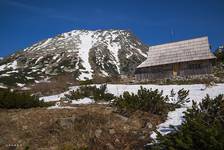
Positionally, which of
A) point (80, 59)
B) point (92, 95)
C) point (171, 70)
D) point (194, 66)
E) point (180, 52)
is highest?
point (80, 59)

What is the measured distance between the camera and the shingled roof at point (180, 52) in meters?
35.7

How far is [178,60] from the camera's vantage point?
36.1m

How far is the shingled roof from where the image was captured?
3569 cm

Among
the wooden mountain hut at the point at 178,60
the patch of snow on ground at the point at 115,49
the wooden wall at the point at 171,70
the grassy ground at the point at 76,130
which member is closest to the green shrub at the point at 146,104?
the grassy ground at the point at 76,130

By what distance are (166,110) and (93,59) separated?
316 ft

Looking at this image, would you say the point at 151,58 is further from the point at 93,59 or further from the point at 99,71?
the point at 93,59

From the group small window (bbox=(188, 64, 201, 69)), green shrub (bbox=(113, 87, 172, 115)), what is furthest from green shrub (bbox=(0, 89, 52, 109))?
small window (bbox=(188, 64, 201, 69))

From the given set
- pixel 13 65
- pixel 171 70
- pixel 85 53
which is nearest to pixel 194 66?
pixel 171 70

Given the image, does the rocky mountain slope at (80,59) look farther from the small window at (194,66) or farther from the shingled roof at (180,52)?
the small window at (194,66)

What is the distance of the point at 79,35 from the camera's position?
15975 centimetres

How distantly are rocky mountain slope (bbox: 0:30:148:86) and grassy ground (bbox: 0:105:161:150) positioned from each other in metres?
64.0

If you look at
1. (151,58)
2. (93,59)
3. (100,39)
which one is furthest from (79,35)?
(151,58)

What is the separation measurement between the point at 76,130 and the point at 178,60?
92.3 ft

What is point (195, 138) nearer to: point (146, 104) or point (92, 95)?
point (146, 104)
